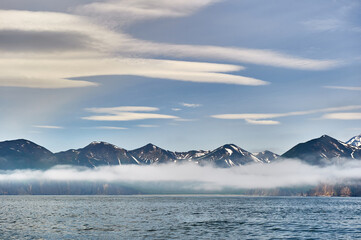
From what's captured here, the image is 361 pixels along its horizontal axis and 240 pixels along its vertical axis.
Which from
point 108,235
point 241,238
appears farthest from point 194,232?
point 108,235

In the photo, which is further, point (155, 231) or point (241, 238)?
point (155, 231)

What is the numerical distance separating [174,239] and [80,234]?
23.2 m

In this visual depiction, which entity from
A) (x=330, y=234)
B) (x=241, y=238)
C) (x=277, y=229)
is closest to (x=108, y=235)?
(x=241, y=238)

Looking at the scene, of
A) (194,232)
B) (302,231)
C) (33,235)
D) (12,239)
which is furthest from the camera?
(302,231)

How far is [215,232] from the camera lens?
104812 mm

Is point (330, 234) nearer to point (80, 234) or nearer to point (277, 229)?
point (277, 229)

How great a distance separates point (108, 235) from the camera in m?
97.4

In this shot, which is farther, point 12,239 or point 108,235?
point 108,235

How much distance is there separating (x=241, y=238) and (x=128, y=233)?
2605 centimetres

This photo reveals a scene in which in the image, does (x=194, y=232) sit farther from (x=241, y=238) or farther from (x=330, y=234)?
(x=330, y=234)

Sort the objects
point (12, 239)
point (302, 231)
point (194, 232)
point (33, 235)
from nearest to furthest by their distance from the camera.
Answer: point (12, 239)
point (33, 235)
point (194, 232)
point (302, 231)

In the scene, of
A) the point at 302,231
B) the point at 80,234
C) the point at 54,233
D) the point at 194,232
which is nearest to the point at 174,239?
the point at 194,232

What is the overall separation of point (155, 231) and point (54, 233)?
2358cm

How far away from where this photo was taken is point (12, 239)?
8931 centimetres
